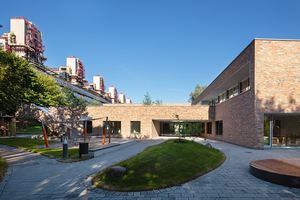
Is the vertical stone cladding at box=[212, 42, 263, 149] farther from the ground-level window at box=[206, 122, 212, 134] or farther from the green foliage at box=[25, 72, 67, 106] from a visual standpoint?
the green foliage at box=[25, 72, 67, 106]

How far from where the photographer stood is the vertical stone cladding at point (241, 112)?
13.3m

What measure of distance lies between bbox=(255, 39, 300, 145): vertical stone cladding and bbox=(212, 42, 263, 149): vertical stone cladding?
464 mm

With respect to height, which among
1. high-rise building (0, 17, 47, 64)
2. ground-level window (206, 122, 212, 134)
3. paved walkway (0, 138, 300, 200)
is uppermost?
high-rise building (0, 17, 47, 64)

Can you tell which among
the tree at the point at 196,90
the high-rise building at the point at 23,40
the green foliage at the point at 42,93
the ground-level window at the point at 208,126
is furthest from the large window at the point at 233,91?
the high-rise building at the point at 23,40

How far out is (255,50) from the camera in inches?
513

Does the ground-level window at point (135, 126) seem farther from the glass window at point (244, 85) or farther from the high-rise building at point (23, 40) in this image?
the high-rise building at point (23, 40)

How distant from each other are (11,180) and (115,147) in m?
7.30

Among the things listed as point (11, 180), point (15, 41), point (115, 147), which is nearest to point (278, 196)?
point (11, 180)

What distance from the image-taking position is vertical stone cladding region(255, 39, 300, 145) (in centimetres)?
1288

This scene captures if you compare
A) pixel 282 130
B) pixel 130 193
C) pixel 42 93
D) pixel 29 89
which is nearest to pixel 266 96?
pixel 282 130

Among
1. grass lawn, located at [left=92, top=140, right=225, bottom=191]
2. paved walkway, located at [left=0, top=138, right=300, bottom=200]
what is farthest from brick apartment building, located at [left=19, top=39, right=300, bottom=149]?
grass lawn, located at [left=92, top=140, right=225, bottom=191]

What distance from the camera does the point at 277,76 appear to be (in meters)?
13.0

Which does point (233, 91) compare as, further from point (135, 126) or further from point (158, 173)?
point (158, 173)

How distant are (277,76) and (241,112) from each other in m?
3.87
